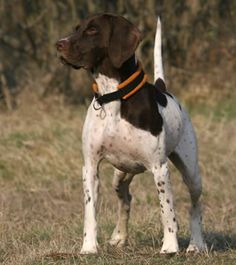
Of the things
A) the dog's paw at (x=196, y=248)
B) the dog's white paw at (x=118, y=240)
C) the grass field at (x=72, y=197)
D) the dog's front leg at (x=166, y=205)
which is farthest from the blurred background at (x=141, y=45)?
the dog's front leg at (x=166, y=205)

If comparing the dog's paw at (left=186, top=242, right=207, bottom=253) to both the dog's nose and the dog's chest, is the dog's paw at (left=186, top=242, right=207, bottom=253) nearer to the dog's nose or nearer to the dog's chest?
the dog's chest

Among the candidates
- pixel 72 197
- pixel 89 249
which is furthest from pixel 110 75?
pixel 72 197

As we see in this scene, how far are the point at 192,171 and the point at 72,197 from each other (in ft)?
8.81

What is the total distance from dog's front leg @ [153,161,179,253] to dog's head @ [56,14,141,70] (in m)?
0.77

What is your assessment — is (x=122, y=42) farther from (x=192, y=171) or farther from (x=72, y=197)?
(x=72, y=197)

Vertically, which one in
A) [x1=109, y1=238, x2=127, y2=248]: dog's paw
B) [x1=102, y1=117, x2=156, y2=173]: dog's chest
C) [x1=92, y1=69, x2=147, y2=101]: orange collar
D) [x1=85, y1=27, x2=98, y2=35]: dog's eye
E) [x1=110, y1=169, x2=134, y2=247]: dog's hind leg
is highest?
[x1=85, y1=27, x2=98, y2=35]: dog's eye

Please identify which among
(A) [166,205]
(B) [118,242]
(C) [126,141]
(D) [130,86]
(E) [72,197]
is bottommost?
(E) [72,197]

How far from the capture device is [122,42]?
19.3 feet

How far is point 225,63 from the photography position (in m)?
15.9

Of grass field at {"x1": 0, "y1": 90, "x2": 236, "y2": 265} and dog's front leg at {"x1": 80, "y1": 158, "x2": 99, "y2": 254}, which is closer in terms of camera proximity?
dog's front leg at {"x1": 80, "y1": 158, "x2": 99, "y2": 254}

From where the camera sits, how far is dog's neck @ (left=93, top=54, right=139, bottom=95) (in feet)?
19.7

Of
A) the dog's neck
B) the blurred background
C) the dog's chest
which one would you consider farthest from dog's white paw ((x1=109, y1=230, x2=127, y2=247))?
the blurred background

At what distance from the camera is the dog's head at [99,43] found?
5.86m

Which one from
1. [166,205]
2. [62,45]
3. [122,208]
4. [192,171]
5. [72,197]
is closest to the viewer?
[62,45]
